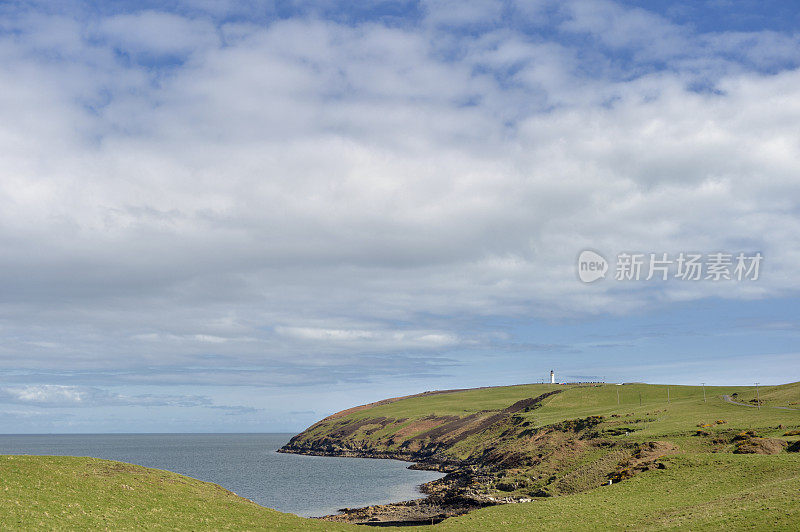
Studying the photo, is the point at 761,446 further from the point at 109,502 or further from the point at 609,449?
the point at 109,502

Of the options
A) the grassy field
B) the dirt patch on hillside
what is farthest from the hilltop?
the grassy field

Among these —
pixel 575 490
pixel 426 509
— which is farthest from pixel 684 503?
pixel 426 509

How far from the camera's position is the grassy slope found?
44.6 meters

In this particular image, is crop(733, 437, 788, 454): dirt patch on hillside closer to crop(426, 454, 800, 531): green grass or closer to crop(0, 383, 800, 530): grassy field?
crop(0, 383, 800, 530): grassy field

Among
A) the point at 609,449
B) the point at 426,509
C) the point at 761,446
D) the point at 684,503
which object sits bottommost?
the point at 426,509

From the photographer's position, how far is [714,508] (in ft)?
174

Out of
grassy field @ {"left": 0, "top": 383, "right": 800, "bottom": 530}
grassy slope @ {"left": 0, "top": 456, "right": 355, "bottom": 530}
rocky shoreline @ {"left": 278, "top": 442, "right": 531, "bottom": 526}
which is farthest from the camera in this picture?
rocky shoreline @ {"left": 278, "top": 442, "right": 531, "bottom": 526}

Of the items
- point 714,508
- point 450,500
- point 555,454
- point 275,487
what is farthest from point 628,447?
point 275,487

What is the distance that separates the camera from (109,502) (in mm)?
51406

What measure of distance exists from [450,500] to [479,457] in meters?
75.6

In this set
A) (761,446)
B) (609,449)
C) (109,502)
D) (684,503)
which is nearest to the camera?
(109,502)

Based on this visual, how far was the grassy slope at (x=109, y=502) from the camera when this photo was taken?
1754 inches

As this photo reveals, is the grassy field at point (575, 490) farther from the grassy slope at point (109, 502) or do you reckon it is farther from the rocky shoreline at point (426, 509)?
the rocky shoreline at point (426, 509)

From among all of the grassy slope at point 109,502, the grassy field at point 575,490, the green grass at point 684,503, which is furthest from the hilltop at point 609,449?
the grassy slope at point 109,502
